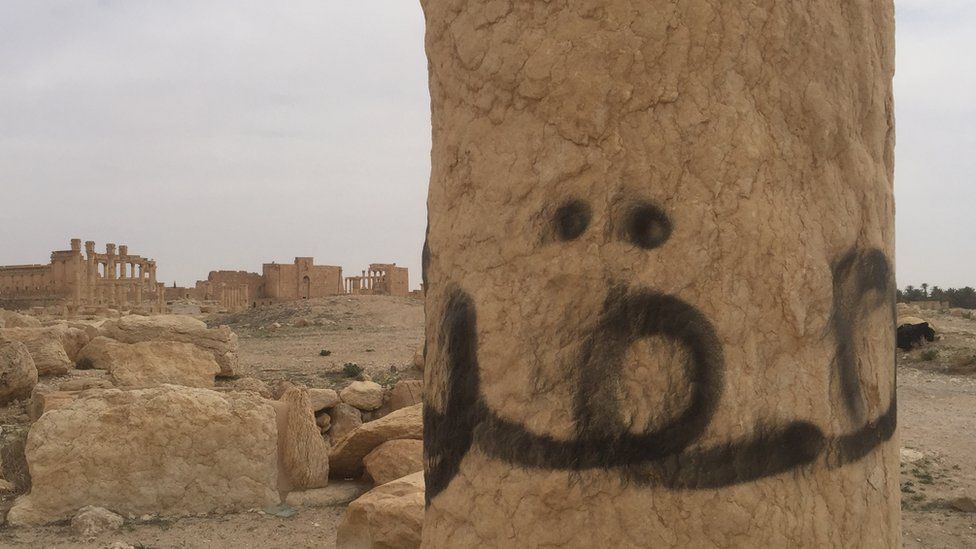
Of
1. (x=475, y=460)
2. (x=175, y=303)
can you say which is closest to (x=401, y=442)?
(x=475, y=460)

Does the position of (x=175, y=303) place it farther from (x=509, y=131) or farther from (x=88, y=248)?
(x=509, y=131)

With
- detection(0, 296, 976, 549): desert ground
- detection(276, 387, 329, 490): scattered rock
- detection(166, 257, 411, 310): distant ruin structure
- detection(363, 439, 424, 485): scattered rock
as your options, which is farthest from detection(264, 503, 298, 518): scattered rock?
detection(166, 257, 411, 310): distant ruin structure

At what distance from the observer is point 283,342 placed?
672 inches

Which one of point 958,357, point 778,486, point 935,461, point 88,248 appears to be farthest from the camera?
point 88,248

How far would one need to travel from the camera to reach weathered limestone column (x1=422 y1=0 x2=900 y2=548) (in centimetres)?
172

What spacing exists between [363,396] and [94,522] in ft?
9.86

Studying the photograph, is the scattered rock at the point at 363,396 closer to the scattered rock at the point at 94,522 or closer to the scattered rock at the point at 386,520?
the scattered rock at the point at 94,522

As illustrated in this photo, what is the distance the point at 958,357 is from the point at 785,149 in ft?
35.6

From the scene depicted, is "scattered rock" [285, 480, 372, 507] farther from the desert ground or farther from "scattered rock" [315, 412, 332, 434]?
"scattered rock" [315, 412, 332, 434]

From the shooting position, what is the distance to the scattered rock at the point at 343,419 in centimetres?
670

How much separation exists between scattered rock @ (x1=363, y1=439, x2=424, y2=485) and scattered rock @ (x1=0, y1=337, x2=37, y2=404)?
3892 millimetres

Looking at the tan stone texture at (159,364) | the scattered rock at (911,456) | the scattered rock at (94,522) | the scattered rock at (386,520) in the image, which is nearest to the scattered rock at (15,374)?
the tan stone texture at (159,364)

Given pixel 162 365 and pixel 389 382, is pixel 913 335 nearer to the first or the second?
pixel 389 382

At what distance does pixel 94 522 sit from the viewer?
4.33m
